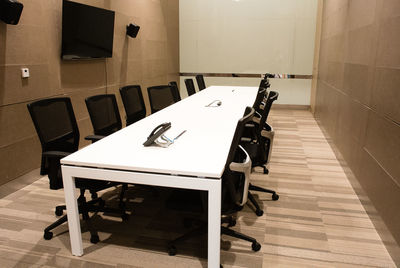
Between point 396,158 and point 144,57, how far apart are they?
17.4 ft

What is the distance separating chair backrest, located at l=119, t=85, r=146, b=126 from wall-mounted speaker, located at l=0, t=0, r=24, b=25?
1.22 m

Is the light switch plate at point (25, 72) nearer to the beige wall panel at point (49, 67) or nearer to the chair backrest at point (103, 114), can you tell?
the beige wall panel at point (49, 67)

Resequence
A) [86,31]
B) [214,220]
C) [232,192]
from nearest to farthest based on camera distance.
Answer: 1. [214,220]
2. [232,192]
3. [86,31]

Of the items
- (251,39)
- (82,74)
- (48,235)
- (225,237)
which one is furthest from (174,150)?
(251,39)

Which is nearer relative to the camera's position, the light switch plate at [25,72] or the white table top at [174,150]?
the white table top at [174,150]

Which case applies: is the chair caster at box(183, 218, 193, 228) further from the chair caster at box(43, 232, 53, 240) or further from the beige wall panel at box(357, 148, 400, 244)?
the beige wall panel at box(357, 148, 400, 244)

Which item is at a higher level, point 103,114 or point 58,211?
point 103,114

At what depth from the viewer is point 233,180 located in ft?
7.20

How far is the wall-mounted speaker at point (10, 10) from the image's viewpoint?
123 inches

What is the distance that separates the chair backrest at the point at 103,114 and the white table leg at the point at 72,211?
101cm

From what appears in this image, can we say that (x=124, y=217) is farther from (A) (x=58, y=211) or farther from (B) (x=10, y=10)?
(B) (x=10, y=10)

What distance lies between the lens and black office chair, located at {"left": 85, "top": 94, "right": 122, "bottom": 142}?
3.07m

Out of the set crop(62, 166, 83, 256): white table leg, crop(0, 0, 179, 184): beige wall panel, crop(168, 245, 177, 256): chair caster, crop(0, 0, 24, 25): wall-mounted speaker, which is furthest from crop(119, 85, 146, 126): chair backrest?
crop(168, 245, 177, 256): chair caster

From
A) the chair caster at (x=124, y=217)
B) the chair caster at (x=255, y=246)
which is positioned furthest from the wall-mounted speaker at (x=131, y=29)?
the chair caster at (x=255, y=246)
